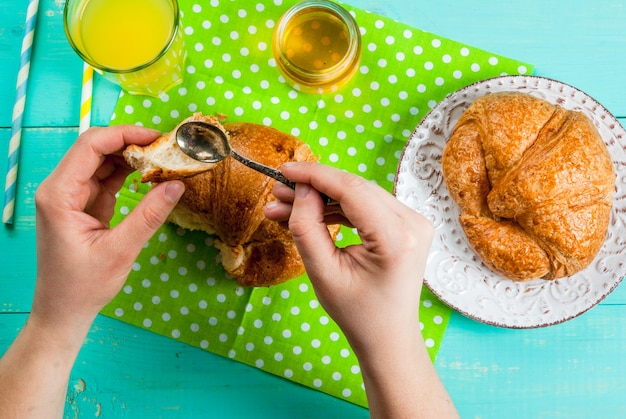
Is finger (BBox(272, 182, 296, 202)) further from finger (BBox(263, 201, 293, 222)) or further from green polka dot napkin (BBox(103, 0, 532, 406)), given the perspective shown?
green polka dot napkin (BBox(103, 0, 532, 406))

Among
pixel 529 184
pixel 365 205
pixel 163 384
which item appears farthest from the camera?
pixel 163 384

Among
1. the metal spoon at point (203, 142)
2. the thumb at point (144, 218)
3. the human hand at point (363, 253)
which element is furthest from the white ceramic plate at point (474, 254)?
the thumb at point (144, 218)

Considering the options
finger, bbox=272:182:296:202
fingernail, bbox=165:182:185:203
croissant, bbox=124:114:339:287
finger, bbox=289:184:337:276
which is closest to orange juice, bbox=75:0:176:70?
croissant, bbox=124:114:339:287

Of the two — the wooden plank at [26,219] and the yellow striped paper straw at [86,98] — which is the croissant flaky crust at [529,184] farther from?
the wooden plank at [26,219]

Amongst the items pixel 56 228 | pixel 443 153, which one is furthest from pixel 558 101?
pixel 56 228

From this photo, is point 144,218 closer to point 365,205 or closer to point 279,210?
point 279,210

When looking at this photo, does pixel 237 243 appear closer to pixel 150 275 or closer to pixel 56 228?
pixel 150 275

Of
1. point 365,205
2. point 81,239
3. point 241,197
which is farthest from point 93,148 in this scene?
point 365,205
